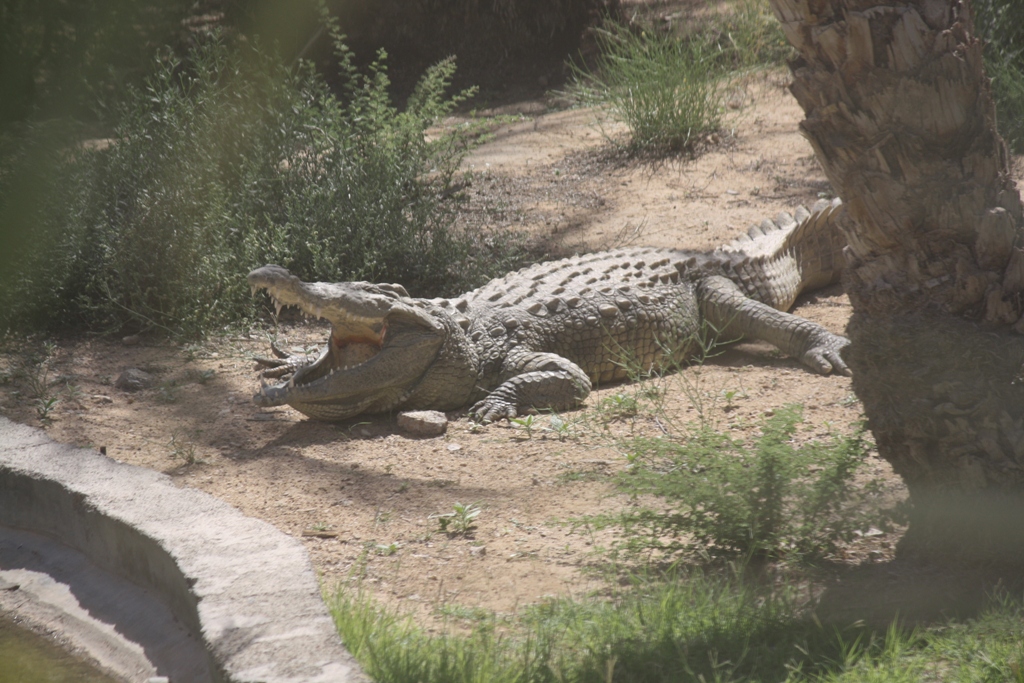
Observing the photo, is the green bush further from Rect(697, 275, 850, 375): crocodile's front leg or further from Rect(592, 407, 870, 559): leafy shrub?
Rect(592, 407, 870, 559): leafy shrub

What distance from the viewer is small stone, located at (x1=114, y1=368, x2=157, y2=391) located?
188 inches

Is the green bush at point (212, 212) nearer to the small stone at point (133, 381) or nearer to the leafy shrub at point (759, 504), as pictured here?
the small stone at point (133, 381)

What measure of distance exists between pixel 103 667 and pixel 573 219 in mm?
5314

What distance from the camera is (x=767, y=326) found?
5.10 metres

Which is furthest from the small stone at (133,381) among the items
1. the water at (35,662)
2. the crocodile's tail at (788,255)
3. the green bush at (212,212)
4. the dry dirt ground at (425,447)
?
the crocodile's tail at (788,255)

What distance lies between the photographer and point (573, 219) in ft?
23.8

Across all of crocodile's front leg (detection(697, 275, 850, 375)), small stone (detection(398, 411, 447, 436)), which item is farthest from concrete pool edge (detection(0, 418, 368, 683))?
crocodile's front leg (detection(697, 275, 850, 375))

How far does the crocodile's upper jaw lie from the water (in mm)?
1525

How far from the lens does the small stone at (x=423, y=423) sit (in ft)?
13.8

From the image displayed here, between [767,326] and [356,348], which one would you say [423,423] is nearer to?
[356,348]

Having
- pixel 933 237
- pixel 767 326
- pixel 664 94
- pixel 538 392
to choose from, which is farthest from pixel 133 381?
pixel 664 94

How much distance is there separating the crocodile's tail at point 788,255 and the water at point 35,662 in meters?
4.15

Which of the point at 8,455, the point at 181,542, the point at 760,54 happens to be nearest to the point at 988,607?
the point at 181,542

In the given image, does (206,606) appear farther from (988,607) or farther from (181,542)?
(988,607)
